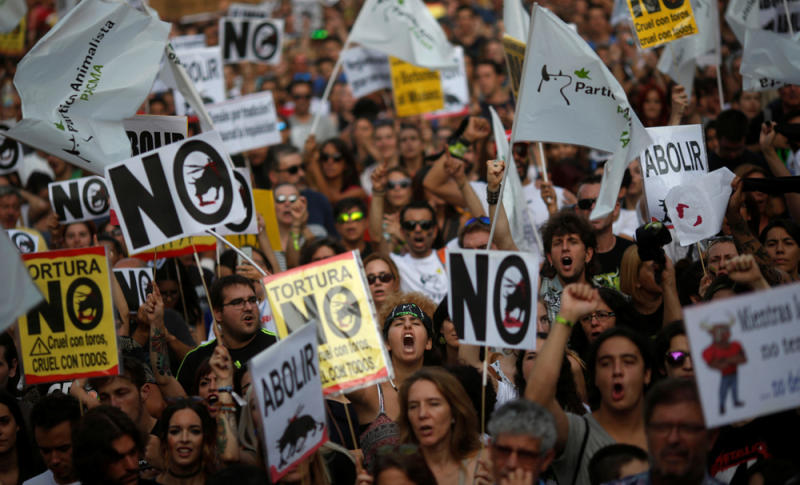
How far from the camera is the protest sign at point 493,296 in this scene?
5125mm

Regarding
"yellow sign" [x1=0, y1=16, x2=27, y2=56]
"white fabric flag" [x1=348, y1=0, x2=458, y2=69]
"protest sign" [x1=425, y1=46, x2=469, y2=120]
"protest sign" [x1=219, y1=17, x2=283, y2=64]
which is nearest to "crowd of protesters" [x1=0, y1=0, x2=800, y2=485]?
"white fabric flag" [x1=348, y1=0, x2=458, y2=69]

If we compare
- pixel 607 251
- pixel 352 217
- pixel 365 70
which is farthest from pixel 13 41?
pixel 607 251

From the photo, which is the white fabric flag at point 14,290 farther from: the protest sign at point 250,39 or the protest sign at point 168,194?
the protest sign at point 250,39

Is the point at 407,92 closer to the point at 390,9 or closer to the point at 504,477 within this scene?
the point at 390,9

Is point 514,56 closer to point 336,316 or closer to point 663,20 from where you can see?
point 663,20

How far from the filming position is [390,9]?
10.6 m

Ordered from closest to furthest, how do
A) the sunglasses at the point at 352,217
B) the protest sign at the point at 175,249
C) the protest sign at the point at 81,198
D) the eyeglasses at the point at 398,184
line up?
the protest sign at the point at 175,249, the protest sign at the point at 81,198, the sunglasses at the point at 352,217, the eyeglasses at the point at 398,184

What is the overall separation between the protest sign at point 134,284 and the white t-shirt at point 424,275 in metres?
1.96

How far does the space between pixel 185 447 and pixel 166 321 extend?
2.46 m

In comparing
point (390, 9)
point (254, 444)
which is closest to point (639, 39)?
point (390, 9)

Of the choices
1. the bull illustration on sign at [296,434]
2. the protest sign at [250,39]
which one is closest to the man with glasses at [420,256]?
the bull illustration on sign at [296,434]

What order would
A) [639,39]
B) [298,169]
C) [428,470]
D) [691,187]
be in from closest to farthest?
[428,470]
[691,187]
[639,39]
[298,169]

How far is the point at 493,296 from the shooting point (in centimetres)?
519

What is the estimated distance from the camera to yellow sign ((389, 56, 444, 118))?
11375 mm
